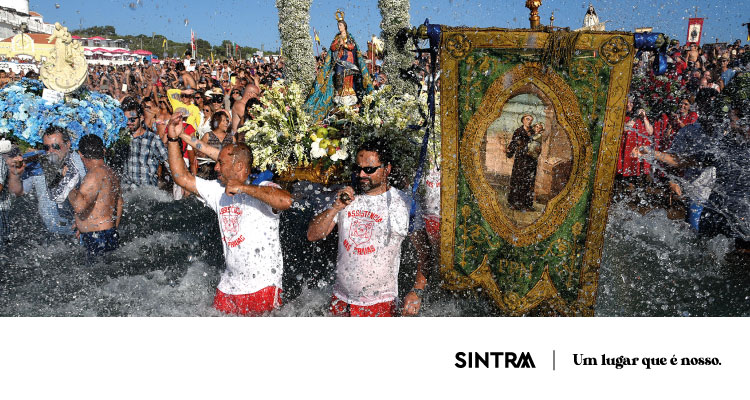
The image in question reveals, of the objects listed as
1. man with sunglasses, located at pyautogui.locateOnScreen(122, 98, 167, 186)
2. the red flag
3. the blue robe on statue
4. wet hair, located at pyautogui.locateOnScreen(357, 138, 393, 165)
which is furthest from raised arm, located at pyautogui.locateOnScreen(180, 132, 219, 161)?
the red flag

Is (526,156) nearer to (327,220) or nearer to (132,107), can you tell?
(327,220)

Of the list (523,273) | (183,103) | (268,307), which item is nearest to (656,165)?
(523,273)

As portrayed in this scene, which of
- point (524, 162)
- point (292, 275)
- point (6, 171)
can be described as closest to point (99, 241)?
point (6, 171)

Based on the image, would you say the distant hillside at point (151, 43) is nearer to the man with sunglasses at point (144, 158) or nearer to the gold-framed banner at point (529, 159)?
the man with sunglasses at point (144, 158)

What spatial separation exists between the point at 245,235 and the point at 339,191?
2.30 feet

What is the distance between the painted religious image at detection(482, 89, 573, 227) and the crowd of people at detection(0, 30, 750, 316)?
2.04ft

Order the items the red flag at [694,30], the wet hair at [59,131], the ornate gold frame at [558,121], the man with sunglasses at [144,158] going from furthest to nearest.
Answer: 1. the red flag at [694,30]
2. the man with sunglasses at [144,158]
3. the wet hair at [59,131]
4. the ornate gold frame at [558,121]

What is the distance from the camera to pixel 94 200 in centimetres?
415

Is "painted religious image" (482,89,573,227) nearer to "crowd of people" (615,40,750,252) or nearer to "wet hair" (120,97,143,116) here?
"crowd of people" (615,40,750,252)

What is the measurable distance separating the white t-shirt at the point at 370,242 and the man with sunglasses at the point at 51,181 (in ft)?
8.63

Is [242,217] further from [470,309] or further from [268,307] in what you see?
[470,309]

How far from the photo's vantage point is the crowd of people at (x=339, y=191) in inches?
127

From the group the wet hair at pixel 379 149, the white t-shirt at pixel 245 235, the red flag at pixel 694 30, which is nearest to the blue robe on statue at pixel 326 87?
the wet hair at pixel 379 149

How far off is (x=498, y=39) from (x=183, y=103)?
16.8ft
